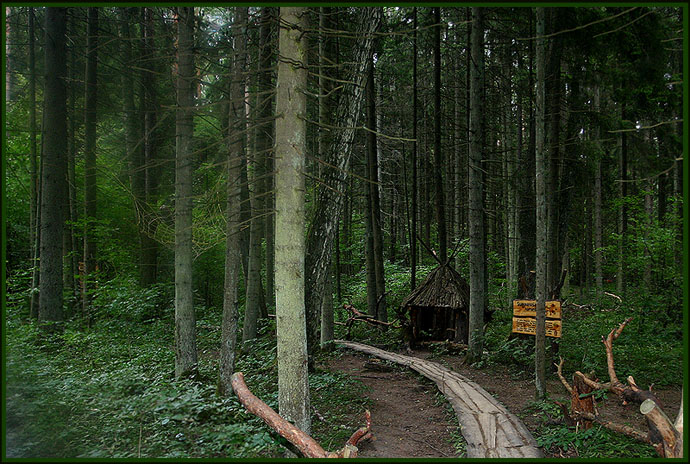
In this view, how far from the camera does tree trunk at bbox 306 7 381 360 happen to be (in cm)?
771

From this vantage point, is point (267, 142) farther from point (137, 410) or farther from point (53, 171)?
point (137, 410)

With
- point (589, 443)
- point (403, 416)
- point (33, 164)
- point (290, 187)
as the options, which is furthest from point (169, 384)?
point (33, 164)

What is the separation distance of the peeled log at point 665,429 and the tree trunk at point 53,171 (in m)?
11.5

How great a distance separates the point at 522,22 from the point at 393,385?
881 centimetres

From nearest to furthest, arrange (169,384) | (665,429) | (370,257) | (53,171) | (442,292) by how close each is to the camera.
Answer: (665,429) < (169,384) < (53,171) < (442,292) < (370,257)

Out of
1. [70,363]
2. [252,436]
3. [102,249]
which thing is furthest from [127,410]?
[102,249]

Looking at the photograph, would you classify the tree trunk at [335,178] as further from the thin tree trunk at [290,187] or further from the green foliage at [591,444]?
the green foliage at [591,444]

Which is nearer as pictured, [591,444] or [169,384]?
[591,444]

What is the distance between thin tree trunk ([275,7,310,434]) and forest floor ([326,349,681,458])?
2.04 meters

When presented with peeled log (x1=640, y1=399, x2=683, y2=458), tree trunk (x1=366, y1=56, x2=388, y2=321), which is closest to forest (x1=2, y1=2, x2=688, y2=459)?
peeled log (x1=640, y1=399, x2=683, y2=458)

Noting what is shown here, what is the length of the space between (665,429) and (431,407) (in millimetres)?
3781

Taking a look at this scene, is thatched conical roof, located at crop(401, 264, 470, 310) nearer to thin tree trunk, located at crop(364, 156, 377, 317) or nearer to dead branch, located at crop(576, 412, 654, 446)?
thin tree trunk, located at crop(364, 156, 377, 317)

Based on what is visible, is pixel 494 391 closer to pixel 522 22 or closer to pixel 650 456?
pixel 650 456

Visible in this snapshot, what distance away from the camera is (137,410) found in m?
4.91
